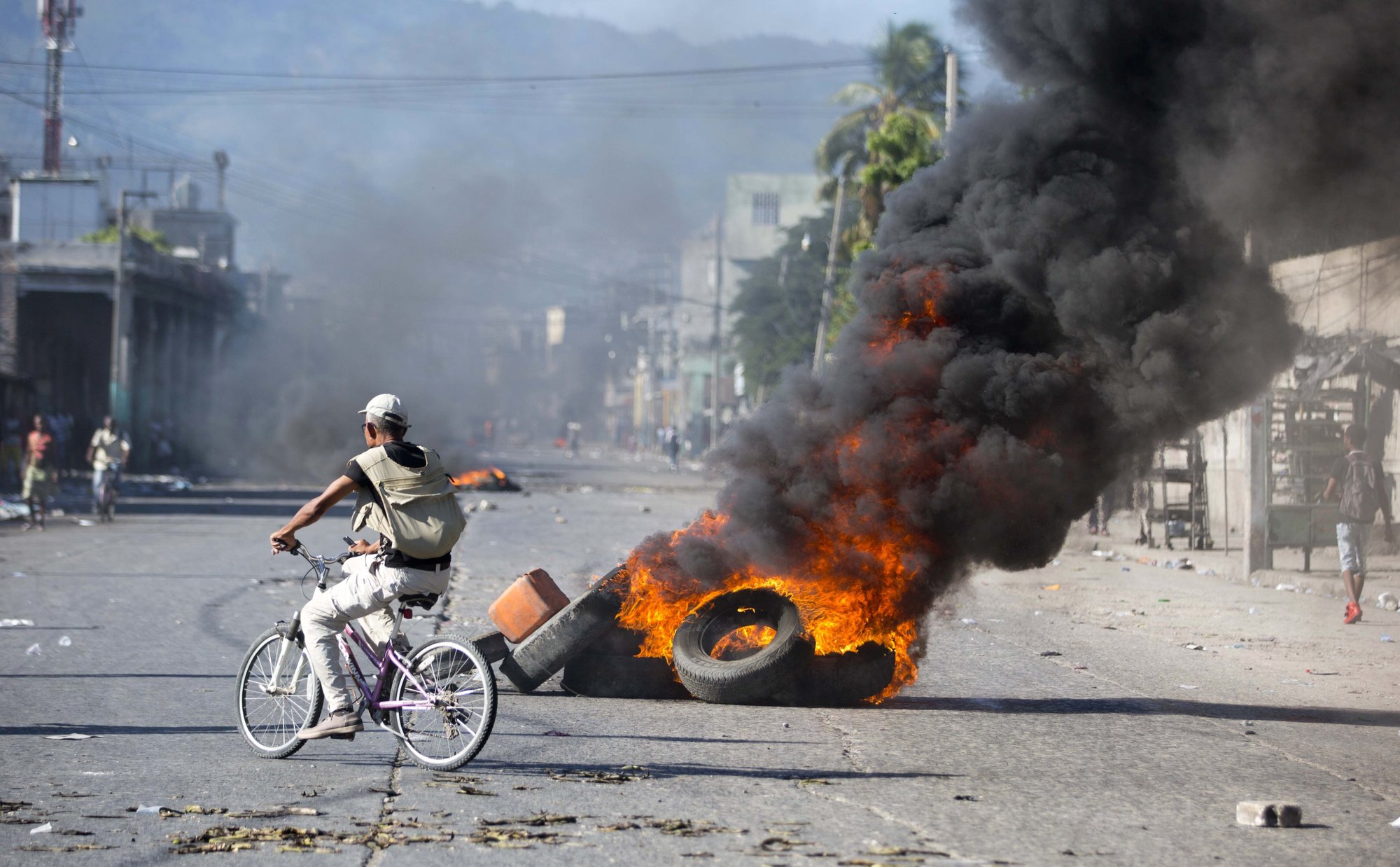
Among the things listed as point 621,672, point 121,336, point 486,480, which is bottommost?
point 621,672

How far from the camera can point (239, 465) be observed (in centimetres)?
4975

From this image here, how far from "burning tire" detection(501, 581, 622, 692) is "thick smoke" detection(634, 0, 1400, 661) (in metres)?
0.25

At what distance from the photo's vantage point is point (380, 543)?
6.16 meters

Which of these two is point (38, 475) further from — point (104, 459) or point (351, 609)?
point (351, 609)

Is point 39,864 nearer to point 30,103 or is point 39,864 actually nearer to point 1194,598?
point 1194,598

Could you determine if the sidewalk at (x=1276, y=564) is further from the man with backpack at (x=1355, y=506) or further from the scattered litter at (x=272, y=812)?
the scattered litter at (x=272, y=812)

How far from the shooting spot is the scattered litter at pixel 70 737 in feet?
22.0

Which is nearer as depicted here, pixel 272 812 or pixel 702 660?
pixel 272 812

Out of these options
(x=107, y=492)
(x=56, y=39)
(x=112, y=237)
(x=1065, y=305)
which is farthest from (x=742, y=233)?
(x=1065, y=305)

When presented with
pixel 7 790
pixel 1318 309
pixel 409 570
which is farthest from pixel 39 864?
pixel 1318 309

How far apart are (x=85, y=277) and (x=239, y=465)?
9458mm

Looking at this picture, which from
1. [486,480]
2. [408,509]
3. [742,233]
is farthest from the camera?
[742,233]

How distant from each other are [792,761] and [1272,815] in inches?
84.2

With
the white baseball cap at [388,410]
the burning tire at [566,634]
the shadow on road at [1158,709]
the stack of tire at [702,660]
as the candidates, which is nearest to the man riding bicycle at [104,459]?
the stack of tire at [702,660]
